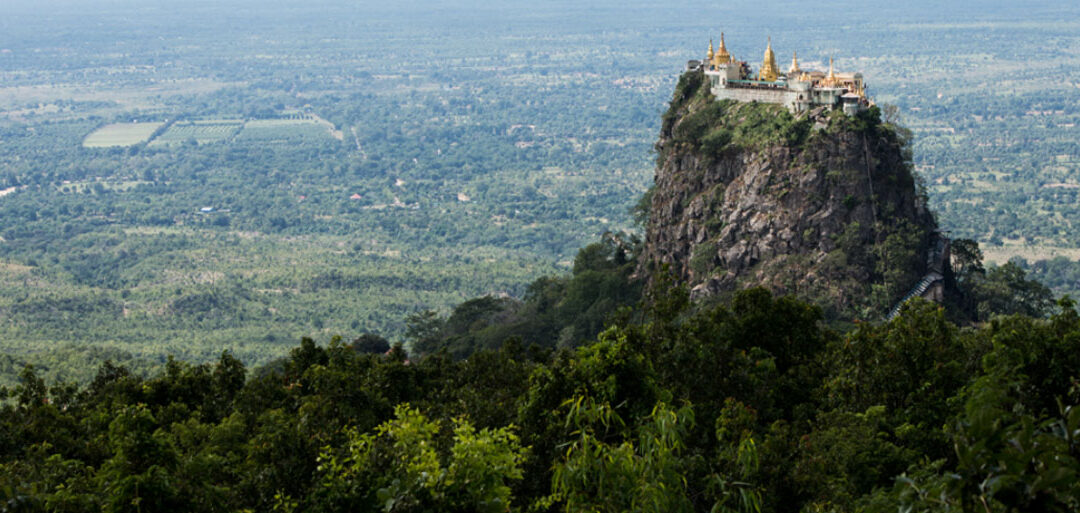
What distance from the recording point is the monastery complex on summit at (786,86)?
45594mm

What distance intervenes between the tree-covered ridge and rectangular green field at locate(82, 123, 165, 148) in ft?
553

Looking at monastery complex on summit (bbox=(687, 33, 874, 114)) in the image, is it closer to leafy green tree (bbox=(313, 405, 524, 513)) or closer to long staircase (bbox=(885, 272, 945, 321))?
long staircase (bbox=(885, 272, 945, 321))

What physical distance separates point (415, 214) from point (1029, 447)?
435 ft

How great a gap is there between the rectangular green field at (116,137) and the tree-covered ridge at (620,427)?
16855cm

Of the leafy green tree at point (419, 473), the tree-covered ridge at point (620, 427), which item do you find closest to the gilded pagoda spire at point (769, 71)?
the tree-covered ridge at point (620, 427)

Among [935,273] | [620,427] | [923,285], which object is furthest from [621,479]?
[935,273]

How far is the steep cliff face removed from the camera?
141 feet

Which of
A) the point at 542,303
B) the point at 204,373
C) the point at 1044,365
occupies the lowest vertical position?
the point at 542,303

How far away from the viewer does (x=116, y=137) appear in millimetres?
190375

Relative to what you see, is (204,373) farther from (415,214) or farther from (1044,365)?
(415,214)

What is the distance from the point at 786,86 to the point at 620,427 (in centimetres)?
3537

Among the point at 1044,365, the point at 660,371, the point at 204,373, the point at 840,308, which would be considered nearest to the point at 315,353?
the point at 204,373

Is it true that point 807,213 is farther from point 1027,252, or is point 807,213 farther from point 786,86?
point 1027,252

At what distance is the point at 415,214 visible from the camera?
5492 inches
